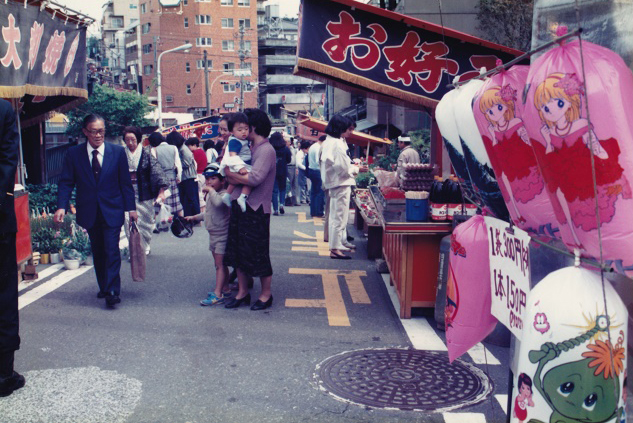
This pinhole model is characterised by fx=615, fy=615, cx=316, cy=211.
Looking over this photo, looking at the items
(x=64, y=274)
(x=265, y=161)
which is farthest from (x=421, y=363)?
(x=64, y=274)

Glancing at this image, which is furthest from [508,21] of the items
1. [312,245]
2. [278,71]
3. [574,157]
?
[278,71]

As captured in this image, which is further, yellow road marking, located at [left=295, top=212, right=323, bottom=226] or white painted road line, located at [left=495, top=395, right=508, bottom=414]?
yellow road marking, located at [left=295, top=212, right=323, bottom=226]

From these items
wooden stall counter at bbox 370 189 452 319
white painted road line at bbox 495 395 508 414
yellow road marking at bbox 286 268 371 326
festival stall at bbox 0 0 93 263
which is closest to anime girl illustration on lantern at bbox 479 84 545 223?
white painted road line at bbox 495 395 508 414

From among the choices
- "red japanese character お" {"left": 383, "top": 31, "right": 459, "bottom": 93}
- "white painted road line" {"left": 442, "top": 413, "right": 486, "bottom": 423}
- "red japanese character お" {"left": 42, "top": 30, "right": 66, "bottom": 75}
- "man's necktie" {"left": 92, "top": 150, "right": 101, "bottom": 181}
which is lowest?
"white painted road line" {"left": 442, "top": 413, "right": 486, "bottom": 423}

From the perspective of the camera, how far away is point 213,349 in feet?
17.7

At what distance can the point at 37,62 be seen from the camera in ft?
26.8

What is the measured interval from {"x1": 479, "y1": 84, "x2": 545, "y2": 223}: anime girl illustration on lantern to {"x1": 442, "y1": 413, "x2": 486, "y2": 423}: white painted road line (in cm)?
165

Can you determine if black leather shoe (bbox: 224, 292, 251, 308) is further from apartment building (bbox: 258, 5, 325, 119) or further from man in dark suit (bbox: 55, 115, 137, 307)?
apartment building (bbox: 258, 5, 325, 119)

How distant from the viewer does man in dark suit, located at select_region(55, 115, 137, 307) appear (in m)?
6.55

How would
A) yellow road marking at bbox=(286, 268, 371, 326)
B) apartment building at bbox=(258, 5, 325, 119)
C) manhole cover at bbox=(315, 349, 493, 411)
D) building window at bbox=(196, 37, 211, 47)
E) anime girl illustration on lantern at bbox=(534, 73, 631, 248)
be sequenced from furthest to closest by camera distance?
apartment building at bbox=(258, 5, 325, 119), building window at bbox=(196, 37, 211, 47), yellow road marking at bbox=(286, 268, 371, 326), manhole cover at bbox=(315, 349, 493, 411), anime girl illustration on lantern at bbox=(534, 73, 631, 248)

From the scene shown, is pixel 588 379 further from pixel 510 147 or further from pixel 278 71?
pixel 278 71

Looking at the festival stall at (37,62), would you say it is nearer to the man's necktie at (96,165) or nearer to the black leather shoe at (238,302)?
the man's necktie at (96,165)

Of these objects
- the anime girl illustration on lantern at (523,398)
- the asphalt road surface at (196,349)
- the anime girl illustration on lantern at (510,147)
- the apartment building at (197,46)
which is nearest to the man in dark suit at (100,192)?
the asphalt road surface at (196,349)

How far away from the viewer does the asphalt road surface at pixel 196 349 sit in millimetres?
4176
